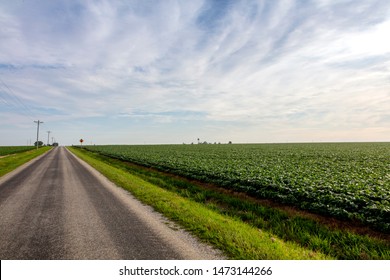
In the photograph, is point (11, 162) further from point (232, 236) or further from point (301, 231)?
point (301, 231)

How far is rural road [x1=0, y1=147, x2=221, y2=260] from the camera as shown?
556 cm

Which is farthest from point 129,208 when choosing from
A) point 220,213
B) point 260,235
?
point 260,235

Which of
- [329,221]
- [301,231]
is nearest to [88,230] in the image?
[301,231]

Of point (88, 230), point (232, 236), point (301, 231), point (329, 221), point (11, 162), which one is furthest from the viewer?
point (11, 162)

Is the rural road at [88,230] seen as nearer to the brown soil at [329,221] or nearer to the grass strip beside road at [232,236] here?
the grass strip beside road at [232,236]

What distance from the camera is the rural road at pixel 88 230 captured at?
5.56 m

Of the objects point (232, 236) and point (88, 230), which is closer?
point (232, 236)

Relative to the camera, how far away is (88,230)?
706 centimetres

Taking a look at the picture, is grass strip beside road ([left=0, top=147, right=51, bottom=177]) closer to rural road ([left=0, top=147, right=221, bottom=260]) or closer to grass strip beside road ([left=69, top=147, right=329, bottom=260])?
rural road ([left=0, top=147, right=221, bottom=260])

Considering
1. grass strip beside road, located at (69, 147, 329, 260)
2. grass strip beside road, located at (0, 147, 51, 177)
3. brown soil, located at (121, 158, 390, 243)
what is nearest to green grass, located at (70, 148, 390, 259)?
brown soil, located at (121, 158, 390, 243)

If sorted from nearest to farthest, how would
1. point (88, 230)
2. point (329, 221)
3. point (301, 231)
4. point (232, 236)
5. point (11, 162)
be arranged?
point (232, 236), point (88, 230), point (301, 231), point (329, 221), point (11, 162)

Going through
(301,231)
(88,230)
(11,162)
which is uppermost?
(11,162)
